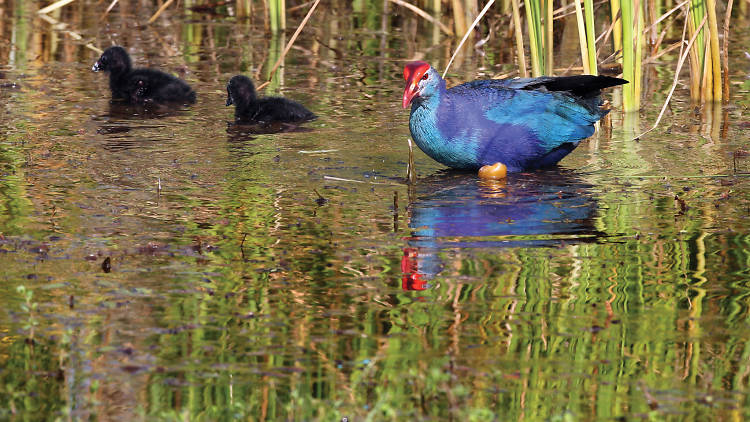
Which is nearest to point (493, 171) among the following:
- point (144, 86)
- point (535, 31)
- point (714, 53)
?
point (535, 31)

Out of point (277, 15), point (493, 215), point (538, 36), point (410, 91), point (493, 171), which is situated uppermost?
point (277, 15)

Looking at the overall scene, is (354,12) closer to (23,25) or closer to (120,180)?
(23,25)

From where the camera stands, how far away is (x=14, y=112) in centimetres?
875

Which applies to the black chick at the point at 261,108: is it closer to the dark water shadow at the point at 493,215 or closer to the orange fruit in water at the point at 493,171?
the dark water shadow at the point at 493,215

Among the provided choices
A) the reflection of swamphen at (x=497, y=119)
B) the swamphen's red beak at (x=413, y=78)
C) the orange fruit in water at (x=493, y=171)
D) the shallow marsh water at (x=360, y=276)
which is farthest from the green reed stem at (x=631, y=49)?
the swamphen's red beak at (x=413, y=78)

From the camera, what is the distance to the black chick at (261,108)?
8609 mm

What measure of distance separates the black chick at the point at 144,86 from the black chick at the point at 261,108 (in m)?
0.53

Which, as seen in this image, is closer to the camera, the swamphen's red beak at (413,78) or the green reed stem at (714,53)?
the swamphen's red beak at (413,78)

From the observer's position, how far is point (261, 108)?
867cm

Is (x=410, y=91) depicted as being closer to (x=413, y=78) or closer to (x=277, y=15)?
(x=413, y=78)

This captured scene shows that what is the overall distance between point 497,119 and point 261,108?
2257 mm

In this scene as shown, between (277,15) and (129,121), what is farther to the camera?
(277,15)

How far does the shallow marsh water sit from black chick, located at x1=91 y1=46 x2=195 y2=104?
1.94ft

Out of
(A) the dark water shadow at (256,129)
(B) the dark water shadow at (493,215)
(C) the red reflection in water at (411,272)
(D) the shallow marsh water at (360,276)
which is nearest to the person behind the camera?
(D) the shallow marsh water at (360,276)
